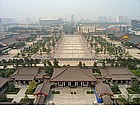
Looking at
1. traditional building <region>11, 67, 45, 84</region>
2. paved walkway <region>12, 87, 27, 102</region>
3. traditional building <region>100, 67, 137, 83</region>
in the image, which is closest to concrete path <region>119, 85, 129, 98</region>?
traditional building <region>100, 67, 137, 83</region>

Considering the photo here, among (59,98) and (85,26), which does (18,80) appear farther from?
(85,26)

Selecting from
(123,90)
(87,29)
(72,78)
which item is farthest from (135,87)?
(87,29)

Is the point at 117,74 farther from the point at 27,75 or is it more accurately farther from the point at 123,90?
the point at 27,75

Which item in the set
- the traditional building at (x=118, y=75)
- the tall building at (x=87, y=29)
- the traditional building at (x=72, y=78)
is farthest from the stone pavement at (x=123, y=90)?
the tall building at (x=87, y=29)

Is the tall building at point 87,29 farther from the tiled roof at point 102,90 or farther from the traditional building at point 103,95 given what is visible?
the traditional building at point 103,95

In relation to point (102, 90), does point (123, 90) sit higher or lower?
lower
